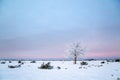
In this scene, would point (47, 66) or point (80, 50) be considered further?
point (80, 50)

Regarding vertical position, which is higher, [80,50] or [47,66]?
[80,50]

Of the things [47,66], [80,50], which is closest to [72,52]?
[80,50]

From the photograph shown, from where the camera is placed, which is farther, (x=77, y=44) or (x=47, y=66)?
(x=77, y=44)

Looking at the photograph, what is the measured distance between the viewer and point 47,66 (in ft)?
114

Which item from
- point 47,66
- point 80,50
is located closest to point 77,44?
point 80,50

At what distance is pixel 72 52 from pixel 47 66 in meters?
25.0

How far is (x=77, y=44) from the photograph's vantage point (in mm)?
59000

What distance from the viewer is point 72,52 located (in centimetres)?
5878

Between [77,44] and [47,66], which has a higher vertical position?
[77,44]

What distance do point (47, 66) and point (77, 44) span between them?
26.0 metres

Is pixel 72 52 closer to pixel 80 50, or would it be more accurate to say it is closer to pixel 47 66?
pixel 80 50

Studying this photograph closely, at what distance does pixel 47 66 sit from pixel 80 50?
2585 cm

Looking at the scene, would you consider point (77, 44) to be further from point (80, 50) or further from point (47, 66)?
point (47, 66)
